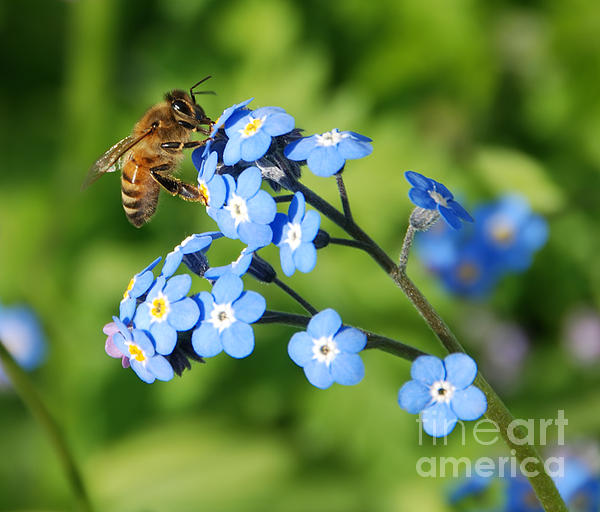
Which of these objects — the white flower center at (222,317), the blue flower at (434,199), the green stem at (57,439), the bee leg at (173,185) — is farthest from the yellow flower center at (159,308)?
the green stem at (57,439)

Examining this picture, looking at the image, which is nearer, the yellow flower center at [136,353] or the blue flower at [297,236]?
the blue flower at [297,236]

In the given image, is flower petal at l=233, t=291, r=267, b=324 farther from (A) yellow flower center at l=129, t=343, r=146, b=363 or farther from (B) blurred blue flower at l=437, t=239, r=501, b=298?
(B) blurred blue flower at l=437, t=239, r=501, b=298

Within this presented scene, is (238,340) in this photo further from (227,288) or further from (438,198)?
(438,198)

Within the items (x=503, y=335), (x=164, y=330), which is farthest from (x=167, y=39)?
(x=164, y=330)

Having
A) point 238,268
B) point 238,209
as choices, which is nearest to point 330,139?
point 238,209

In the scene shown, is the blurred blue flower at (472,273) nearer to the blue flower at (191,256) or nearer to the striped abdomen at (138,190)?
the striped abdomen at (138,190)

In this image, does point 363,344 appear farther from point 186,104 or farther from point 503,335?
point 503,335

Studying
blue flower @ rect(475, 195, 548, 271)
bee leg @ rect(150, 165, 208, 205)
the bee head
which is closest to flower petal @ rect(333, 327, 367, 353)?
bee leg @ rect(150, 165, 208, 205)
